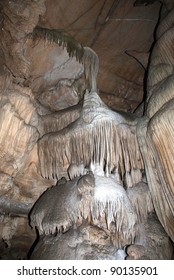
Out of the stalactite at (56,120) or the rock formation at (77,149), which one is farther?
the stalactite at (56,120)

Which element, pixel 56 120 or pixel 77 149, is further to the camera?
pixel 56 120

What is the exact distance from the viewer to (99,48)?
20.5 feet

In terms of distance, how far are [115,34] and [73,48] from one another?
124cm

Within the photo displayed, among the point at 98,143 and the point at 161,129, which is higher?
the point at 161,129

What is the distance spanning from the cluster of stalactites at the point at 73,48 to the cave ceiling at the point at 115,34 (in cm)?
22

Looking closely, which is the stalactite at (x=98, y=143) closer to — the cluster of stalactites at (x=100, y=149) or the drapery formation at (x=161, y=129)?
the cluster of stalactites at (x=100, y=149)

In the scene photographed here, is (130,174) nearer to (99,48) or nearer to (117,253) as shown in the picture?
(117,253)

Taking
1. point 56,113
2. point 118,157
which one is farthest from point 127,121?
point 56,113

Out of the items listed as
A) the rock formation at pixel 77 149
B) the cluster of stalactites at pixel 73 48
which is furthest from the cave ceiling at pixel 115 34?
the cluster of stalactites at pixel 73 48

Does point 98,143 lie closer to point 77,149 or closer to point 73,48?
point 77,149

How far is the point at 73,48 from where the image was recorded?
5.38m

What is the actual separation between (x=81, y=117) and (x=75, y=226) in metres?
1.60

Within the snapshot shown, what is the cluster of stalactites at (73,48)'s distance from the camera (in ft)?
16.4

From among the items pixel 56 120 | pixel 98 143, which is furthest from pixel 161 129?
Result: pixel 56 120
